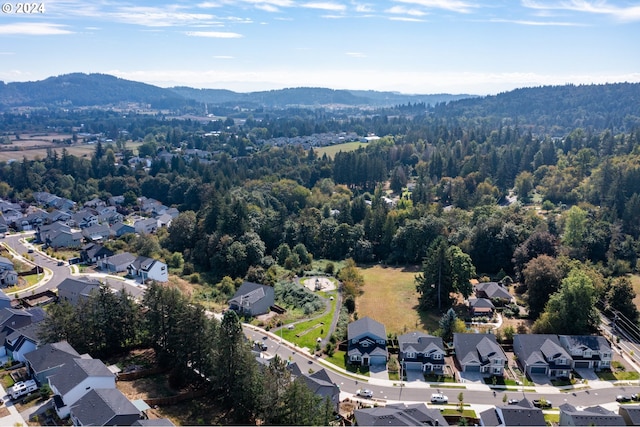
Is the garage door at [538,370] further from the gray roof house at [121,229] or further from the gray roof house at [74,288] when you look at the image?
the gray roof house at [121,229]

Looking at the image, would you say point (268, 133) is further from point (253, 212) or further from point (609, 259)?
point (609, 259)

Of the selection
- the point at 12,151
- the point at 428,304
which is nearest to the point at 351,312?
the point at 428,304

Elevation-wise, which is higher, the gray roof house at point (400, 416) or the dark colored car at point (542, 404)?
the gray roof house at point (400, 416)

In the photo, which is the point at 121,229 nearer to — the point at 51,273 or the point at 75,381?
the point at 51,273

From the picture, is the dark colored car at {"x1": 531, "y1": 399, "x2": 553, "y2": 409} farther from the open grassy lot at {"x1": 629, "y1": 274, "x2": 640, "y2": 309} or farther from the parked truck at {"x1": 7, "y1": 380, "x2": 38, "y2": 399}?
the parked truck at {"x1": 7, "y1": 380, "x2": 38, "y2": 399}

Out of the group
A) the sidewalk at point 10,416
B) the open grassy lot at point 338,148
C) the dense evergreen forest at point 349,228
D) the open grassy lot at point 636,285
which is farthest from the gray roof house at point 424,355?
the open grassy lot at point 338,148

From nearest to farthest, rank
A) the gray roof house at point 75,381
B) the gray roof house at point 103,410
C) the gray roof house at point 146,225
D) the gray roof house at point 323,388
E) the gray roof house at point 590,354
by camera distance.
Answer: the gray roof house at point 103,410 → the gray roof house at point 75,381 → the gray roof house at point 323,388 → the gray roof house at point 590,354 → the gray roof house at point 146,225

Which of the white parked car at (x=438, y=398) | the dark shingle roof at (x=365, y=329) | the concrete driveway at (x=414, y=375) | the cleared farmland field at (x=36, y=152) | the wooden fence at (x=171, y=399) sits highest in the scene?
the cleared farmland field at (x=36, y=152)

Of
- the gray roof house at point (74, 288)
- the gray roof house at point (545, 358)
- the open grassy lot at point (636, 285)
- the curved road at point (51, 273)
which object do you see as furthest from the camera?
the curved road at point (51, 273)
